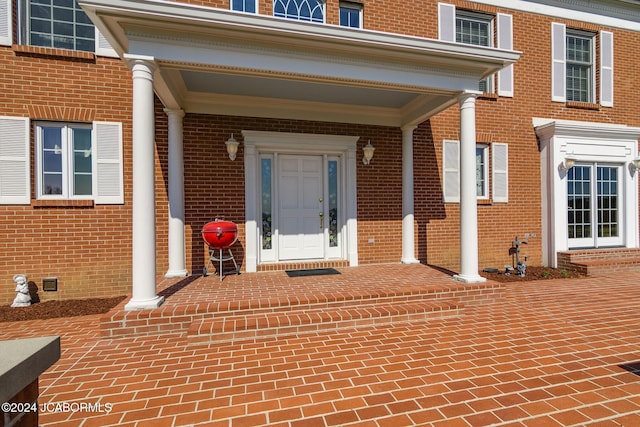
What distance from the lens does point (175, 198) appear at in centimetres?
539

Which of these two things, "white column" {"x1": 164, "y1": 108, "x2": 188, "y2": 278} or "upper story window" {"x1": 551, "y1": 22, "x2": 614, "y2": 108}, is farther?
"upper story window" {"x1": 551, "y1": 22, "x2": 614, "y2": 108}

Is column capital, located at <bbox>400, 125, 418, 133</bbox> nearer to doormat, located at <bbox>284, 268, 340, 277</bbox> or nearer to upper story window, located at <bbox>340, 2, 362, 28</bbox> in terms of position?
upper story window, located at <bbox>340, 2, 362, 28</bbox>

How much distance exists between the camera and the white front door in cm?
618

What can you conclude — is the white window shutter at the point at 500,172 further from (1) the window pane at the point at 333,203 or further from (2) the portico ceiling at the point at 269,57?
(1) the window pane at the point at 333,203

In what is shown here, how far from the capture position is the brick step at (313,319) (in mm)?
3477

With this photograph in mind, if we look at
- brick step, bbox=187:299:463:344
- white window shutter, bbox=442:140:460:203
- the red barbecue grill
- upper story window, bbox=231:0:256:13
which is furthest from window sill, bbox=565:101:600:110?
the red barbecue grill

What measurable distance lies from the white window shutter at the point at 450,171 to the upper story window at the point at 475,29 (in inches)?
61.9

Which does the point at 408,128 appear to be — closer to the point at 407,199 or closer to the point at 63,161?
the point at 407,199

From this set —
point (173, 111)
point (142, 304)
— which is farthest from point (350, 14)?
point (142, 304)

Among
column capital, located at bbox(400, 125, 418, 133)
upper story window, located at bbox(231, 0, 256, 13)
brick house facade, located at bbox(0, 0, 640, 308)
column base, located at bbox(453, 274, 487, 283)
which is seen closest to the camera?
brick house facade, located at bbox(0, 0, 640, 308)

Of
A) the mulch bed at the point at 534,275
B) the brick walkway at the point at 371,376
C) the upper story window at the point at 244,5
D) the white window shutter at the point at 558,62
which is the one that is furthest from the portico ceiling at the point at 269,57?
the white window shutter at the point at 558,62

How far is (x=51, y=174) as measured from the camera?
5.18 metres

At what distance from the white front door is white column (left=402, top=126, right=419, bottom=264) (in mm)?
1668

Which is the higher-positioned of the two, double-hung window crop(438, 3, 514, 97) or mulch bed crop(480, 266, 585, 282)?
double-hung window crop(438, 3, 514, 97)
